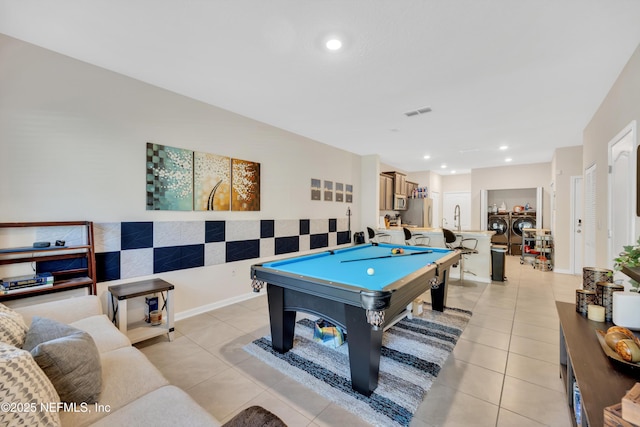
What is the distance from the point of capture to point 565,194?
17.8ft

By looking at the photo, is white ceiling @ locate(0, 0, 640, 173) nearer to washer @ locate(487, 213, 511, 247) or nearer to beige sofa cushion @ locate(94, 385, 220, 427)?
beige sofa cushion @ locate(94, 385, 220, 427)

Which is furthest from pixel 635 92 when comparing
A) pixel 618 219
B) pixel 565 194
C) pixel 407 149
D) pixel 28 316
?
pixel 28 316

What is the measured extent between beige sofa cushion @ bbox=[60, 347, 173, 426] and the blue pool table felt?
1.09 metres

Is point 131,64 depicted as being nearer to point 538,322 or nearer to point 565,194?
point 538,322

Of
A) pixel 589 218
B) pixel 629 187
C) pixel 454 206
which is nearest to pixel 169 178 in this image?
pixel 629 187

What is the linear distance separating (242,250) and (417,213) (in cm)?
599

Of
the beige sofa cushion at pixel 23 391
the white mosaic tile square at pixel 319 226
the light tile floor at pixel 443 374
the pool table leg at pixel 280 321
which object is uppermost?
the white mosaic tile square at pixel 319 226

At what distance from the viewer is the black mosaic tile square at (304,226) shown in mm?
4742

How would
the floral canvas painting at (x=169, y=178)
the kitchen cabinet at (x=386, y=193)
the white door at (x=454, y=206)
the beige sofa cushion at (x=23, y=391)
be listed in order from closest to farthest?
the beige sofa cushion at (x=23, y=391)
the floral canvas painting at (x=169, y=178)
the kitchen cabinet at (x=386, y=193)
the white door at (x=454, y=206)

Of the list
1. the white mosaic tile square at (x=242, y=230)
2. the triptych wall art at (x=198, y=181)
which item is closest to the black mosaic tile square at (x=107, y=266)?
the triptych wall art at (x=198, y=181)

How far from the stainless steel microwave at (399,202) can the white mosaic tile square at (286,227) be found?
3.61 m

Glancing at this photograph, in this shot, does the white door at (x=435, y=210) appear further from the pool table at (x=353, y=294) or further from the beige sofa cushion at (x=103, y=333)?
the beige sofa cushion at (x=103, y=333)

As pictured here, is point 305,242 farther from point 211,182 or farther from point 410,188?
point 410,188

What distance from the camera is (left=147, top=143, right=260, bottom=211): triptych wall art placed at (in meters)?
2.96
